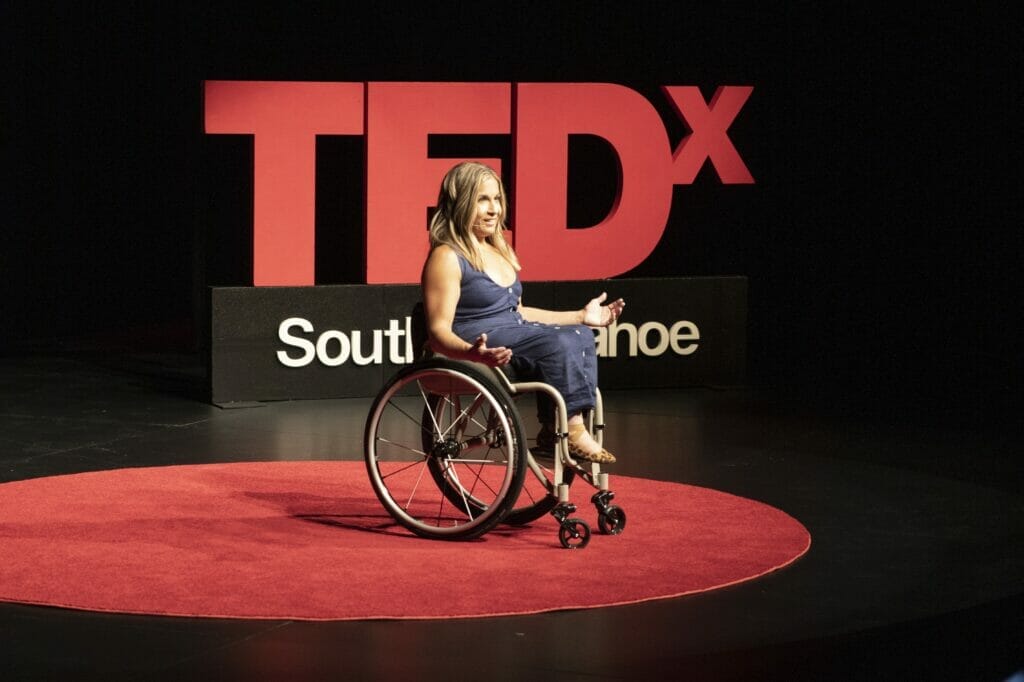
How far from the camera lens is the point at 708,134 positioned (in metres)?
9.20

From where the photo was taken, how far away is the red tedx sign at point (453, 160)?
27.7 feet

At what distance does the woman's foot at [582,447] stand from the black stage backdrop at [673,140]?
4832 millimetres

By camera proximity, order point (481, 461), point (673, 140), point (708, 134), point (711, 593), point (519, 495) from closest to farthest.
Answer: point (711, 593) → point (481, 461) → point (519, 495) → point (708, 134) → point (673, 140)

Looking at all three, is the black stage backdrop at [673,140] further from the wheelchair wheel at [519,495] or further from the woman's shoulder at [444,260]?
the woman's shoulder at [444,260]

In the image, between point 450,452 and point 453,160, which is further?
point 453,160

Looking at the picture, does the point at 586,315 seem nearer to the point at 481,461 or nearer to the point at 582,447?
the point at 582,447

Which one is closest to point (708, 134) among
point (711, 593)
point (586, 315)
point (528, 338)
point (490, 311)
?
point (586, 315)

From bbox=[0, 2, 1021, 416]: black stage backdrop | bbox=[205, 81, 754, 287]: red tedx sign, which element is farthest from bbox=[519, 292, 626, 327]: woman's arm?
bbox=[0, 2, 1021, 416]: black stage backdrop

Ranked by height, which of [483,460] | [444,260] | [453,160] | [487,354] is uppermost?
[453,160]

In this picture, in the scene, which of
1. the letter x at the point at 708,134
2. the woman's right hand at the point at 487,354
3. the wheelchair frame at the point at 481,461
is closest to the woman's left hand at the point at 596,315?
the wheelchair frame at the point at 481,461

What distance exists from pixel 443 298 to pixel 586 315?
0.48m

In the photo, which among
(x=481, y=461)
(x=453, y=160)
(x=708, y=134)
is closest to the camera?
(x=481, y=461)

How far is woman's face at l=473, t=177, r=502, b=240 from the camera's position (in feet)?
17.4

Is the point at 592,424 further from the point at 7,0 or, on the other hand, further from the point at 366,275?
the point at 7,0
